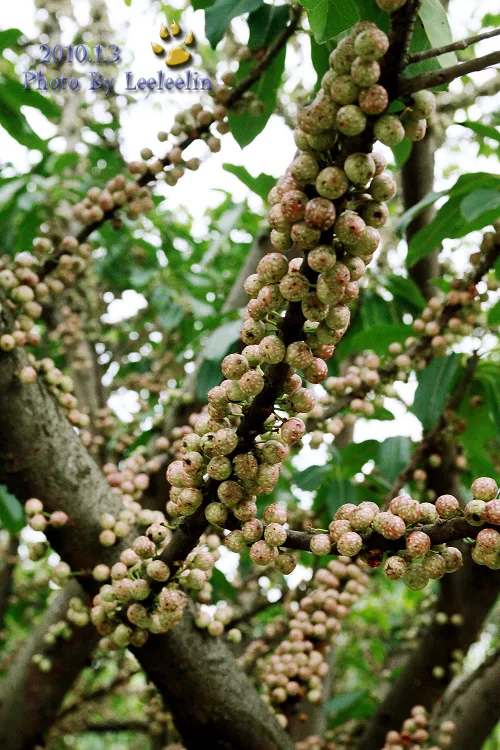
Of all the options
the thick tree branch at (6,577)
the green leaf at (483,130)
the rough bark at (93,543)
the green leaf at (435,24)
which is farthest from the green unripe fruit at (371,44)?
the thick tree branch at (6,577)

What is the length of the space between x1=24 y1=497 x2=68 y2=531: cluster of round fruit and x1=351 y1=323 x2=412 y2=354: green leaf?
1198 mm

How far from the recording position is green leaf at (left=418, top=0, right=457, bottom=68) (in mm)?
1129

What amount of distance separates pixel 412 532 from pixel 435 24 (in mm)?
839

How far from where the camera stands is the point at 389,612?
5.93 meters

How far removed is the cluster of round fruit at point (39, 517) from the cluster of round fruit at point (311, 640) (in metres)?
0.96

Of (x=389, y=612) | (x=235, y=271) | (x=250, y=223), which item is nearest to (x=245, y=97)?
(x=250, y=223)

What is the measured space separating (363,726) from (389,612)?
2.78 metres

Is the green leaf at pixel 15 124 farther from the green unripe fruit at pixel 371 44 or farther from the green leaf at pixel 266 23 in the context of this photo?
the green unripe fruit at pixel 371 44

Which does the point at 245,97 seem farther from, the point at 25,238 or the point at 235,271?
the point at 235,271

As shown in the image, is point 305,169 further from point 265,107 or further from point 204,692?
point 204,692

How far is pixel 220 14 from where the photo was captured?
5.59 ft

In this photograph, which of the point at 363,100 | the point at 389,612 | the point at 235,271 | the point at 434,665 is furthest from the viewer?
the point at 389,612

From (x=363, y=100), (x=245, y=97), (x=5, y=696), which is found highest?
(x=245, y=97)

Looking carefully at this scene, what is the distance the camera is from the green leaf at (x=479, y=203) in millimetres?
1767
